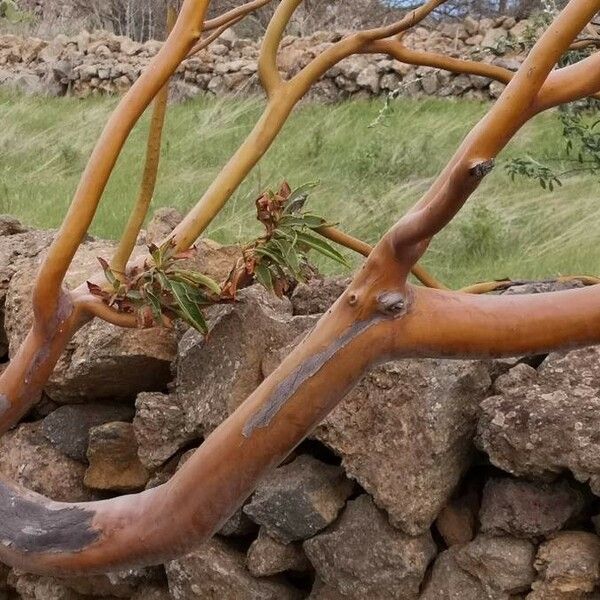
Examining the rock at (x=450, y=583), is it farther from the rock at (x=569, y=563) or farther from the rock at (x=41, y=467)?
the rock at (x=41, y=467)

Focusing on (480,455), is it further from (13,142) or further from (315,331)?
(13,142)

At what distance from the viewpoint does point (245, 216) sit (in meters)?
3.93

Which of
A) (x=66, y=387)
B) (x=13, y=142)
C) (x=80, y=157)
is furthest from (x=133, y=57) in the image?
(x=66, y=387)

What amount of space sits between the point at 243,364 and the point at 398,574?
518 millimetres

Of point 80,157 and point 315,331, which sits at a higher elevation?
point 315,331

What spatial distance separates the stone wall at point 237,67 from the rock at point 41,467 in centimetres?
645

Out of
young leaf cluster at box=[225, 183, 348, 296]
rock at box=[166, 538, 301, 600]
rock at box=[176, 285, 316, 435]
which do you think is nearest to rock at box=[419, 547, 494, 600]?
rock at box=[166, 538, 301, 600]

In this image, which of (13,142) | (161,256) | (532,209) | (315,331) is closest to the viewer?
(315,331)

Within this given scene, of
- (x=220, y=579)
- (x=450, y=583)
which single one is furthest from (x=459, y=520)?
(x=220, y=579)

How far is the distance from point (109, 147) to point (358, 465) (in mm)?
766

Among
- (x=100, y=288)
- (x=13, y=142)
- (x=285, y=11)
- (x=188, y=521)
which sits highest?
(x=285, y=11)

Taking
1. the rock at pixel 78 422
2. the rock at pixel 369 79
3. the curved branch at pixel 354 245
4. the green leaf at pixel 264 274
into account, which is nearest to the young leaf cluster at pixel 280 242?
the green leaf at pixel 264 274

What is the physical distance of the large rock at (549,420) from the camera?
1746mm

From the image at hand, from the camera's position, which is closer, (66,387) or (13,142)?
(66,387)
